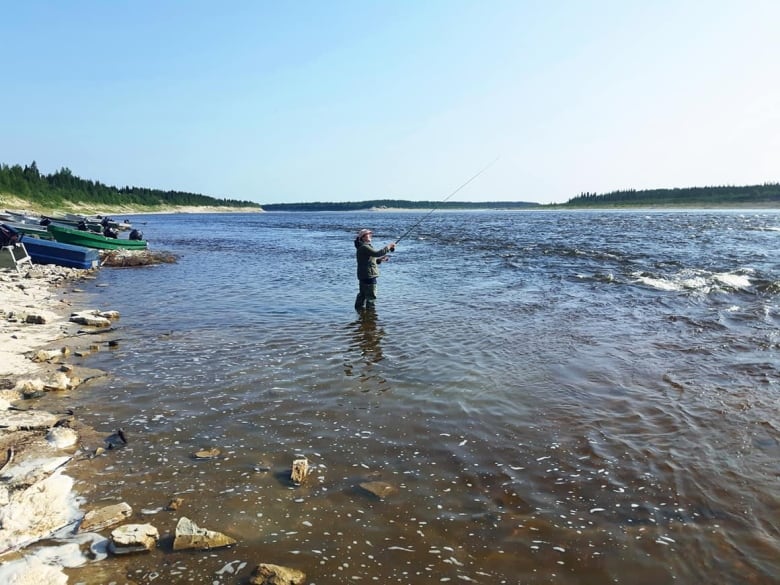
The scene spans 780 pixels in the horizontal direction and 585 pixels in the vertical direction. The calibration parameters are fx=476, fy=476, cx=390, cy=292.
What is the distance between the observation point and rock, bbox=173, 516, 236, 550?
410cm

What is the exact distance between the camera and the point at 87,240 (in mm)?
27688

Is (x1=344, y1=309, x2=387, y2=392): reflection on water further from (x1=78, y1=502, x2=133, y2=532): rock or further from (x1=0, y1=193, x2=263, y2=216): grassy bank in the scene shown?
(x1=0, y1=193, x2=263, y2=216): grassy bank

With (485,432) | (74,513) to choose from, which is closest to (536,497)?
(485,432)

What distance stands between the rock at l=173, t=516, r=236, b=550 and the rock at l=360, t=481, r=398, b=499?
57.0 inches

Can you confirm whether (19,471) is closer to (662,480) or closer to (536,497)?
(536,497)

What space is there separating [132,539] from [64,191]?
109 meters

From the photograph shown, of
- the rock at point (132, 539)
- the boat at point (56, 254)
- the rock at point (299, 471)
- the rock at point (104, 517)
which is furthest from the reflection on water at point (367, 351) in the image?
the boat at point (56, 254)

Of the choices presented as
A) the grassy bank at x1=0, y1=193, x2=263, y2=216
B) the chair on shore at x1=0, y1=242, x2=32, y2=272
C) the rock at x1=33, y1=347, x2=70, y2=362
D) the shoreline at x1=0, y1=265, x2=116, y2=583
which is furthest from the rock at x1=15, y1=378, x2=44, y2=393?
the grassy bank at x1=0, y1=193, x2=263, y2=216

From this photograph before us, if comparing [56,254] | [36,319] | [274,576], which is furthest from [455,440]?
[56,254]

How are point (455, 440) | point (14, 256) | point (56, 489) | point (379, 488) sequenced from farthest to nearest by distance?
point (14, 256) → point (455, 440) → point (379, 488) → point (56, 489)

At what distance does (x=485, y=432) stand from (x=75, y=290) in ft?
56.1

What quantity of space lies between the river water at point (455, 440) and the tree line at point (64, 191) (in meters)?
78.3

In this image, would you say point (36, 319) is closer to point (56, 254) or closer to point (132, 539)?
point (132, 539)

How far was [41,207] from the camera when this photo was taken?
71312mm
